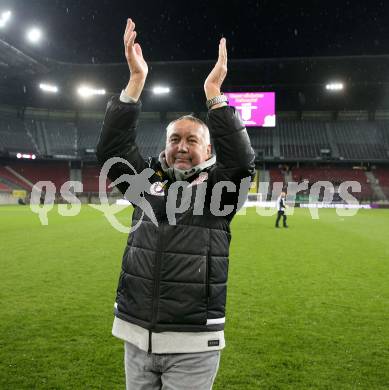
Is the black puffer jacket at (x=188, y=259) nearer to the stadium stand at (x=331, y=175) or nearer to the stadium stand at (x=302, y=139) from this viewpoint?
the stadium stand at (x=331, y=175)

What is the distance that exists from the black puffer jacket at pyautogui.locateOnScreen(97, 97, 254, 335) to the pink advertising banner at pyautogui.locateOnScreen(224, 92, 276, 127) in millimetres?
39160

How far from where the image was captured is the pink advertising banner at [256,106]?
40781mm

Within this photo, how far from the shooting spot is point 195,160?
7.74 feet

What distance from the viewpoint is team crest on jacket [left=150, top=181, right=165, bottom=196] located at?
7.88ft

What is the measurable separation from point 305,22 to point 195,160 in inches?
1181

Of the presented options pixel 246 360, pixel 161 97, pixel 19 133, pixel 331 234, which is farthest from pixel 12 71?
pixel 246 360

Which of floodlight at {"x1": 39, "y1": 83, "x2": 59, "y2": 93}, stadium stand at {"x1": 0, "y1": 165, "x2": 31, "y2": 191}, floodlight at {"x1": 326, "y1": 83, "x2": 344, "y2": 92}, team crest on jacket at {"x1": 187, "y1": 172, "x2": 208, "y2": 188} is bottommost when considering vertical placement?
team crest on jacket at {"x1": 187, "y1": 172, "x2": 208, "y2": 188}

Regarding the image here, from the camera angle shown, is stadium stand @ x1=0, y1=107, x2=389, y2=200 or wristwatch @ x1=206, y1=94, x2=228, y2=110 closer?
wristwatch @ x1=206, y1=94, x2=228, y2=110

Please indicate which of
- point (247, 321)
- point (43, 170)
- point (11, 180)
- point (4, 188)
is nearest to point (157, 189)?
point (247, 321)

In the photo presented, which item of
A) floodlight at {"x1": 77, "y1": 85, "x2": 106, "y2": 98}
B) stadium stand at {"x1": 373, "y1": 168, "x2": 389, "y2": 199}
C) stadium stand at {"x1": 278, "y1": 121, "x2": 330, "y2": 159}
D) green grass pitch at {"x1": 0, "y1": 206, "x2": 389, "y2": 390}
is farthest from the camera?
stadium stand at {"x1": 278, "y1": 121, "x2": 330, "y2": 159}

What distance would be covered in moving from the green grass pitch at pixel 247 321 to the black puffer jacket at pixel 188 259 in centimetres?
239

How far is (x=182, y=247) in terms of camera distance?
223cm

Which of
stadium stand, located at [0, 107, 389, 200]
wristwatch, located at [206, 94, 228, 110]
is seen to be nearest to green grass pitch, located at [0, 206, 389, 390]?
wristwatch, located at [206, 94, 228, 110]

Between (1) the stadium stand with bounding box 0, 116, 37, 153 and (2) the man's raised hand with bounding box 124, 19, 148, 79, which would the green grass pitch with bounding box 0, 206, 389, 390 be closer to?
(2) the man's raised hand with bounding box 124, 19, 148, 79
